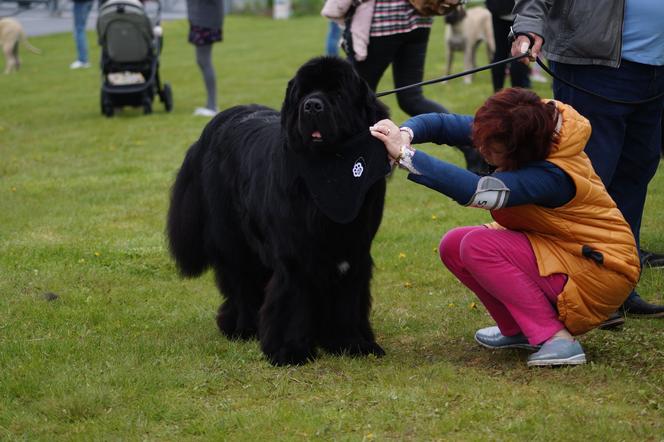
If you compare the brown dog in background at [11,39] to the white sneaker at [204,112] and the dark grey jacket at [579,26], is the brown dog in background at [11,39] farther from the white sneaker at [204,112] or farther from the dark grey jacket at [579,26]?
the dark grey jacket at [579,26]

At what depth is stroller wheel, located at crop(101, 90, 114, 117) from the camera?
12422 millimetres

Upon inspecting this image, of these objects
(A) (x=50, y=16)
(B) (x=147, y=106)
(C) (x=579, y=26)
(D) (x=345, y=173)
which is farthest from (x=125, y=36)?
(A) (x=50, y=16)

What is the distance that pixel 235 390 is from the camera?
3883mm

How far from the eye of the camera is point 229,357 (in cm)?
434

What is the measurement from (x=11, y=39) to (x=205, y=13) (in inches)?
317

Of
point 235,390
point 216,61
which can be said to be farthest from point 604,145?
point 216,61

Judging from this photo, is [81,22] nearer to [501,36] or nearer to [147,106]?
[147,106]

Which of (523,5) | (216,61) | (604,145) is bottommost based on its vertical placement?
(216,61)

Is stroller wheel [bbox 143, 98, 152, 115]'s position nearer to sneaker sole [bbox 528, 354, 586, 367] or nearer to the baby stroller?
the baby stroller

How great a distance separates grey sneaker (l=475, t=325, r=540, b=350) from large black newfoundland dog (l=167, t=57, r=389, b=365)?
0.48m

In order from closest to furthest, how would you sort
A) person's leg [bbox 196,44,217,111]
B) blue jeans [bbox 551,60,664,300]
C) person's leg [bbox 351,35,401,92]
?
blue jeans [bbox 551,60,664,300] < person's leg [bbox 351,35,401,92] < person's leg [bbox 196,44,217,111]

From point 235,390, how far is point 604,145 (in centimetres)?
202

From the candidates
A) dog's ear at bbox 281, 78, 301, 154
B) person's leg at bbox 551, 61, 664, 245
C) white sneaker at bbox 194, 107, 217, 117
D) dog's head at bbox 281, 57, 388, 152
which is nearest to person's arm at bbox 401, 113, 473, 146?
dog's head at bbox 281, 57, 388, 152

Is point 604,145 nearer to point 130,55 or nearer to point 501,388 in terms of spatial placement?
point 501,388
